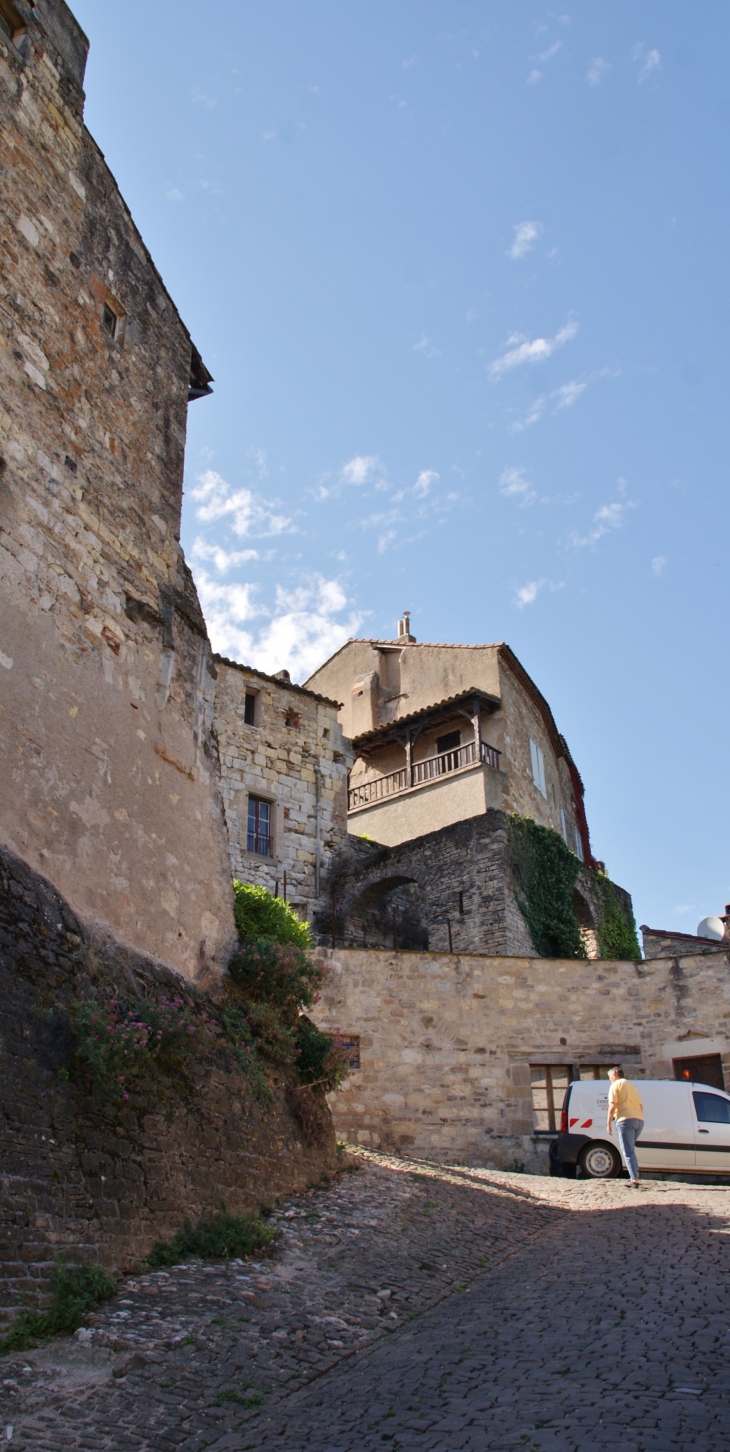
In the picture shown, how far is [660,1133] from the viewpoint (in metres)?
12.6

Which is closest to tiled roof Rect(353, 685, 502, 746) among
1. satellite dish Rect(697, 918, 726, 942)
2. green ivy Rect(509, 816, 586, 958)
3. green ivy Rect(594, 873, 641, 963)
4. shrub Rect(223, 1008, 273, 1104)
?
green ivy Rect(509, 816, 586, 958)

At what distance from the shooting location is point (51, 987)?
7.08m

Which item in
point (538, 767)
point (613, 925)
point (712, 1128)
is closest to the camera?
point (712, 1128)

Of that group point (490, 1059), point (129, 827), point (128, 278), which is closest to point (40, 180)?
point (128, 278)

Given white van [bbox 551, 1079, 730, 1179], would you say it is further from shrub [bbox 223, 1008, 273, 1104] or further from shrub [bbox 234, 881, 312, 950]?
shrub [bbox 223, 1008, 273, 1104]

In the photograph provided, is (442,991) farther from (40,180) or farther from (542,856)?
(40,180)

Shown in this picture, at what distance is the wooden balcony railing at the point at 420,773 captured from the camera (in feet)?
80.9

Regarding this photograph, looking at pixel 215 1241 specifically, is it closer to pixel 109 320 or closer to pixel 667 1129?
pixel 667 1129

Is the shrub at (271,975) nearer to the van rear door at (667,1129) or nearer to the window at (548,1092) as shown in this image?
the van rear door at (667,1129)

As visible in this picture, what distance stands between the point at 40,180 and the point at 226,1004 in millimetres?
7619

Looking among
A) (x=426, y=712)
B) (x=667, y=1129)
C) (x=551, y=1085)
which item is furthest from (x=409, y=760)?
(x=667, y=1129)

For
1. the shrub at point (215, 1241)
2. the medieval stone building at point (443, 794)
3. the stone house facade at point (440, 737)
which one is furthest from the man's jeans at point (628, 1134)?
the stone house facade at point (440, 737)

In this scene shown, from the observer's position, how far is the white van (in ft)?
40.7

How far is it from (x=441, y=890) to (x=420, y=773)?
3862mm
